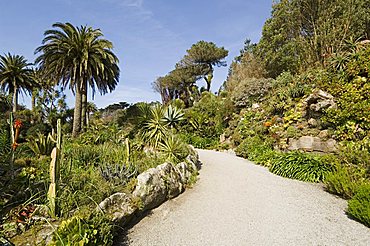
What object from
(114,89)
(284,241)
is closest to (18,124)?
(284,241)

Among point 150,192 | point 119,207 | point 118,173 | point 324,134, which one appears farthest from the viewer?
point 324,134

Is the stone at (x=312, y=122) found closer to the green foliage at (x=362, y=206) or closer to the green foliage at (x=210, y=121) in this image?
the green foliage at (x=362, y=206)

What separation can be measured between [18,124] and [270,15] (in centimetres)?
1576

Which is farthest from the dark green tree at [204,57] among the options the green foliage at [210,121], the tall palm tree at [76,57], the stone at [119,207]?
the stone at [119,207]

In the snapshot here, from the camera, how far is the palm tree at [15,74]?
24.2m

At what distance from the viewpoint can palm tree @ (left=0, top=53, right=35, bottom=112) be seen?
24.2m

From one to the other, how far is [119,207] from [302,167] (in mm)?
5474

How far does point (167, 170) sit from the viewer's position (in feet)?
18.0

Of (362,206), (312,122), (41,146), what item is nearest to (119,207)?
(41,146)

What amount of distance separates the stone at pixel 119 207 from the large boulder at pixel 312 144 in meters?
Result: 6.66

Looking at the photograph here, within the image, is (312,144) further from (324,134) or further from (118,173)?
(118,173)

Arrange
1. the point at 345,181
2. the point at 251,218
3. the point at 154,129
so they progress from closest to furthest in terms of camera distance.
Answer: the point at 251,218, the point at 345,181, the point at 154,129

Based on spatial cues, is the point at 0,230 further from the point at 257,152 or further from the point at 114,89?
the point at 114,89

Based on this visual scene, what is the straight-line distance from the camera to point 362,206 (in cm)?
416
